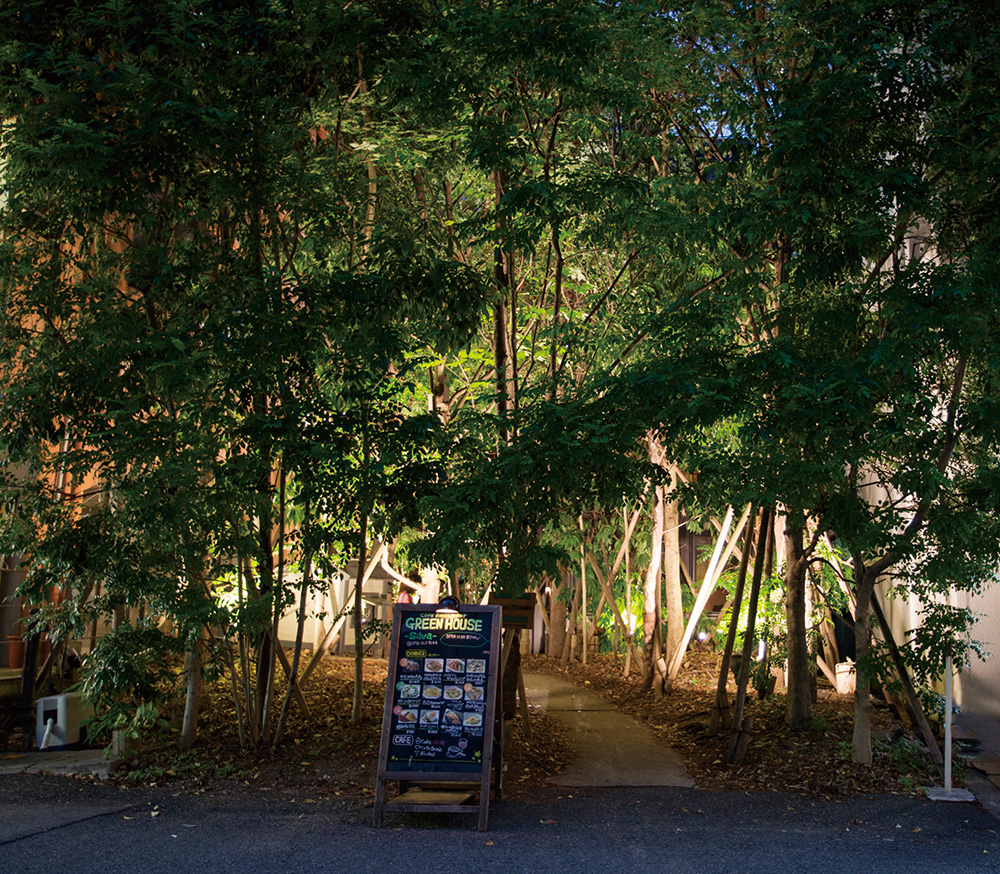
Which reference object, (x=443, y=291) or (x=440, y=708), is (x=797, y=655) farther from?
(x=443, y=291)

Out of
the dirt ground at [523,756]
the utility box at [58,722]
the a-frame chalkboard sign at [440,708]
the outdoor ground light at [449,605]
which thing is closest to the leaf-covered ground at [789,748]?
the dirt ground at [523,756]

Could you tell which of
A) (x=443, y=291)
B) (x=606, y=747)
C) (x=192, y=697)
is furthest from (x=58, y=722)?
(x=443, y=291)

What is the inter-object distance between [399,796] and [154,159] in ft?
16.6

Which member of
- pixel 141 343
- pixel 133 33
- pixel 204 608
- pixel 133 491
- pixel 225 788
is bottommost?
pixel 225 788

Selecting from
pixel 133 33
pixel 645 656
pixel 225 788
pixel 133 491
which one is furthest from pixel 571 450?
pixel 645 656

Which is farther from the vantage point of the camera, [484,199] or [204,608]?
A: [484,199]

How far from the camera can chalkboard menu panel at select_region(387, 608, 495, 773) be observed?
6293 millimetres

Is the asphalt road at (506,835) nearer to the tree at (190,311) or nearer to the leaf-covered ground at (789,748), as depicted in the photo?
the leaf-covered ground at (789,748)

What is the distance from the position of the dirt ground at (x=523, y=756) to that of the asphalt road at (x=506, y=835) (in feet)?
1.07

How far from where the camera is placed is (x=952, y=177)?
6836 mm

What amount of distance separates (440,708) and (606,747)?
3.31m

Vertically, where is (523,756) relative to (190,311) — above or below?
below

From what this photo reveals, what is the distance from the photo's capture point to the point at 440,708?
641 cm

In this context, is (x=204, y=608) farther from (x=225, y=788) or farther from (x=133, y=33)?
(x=133, y=33)
